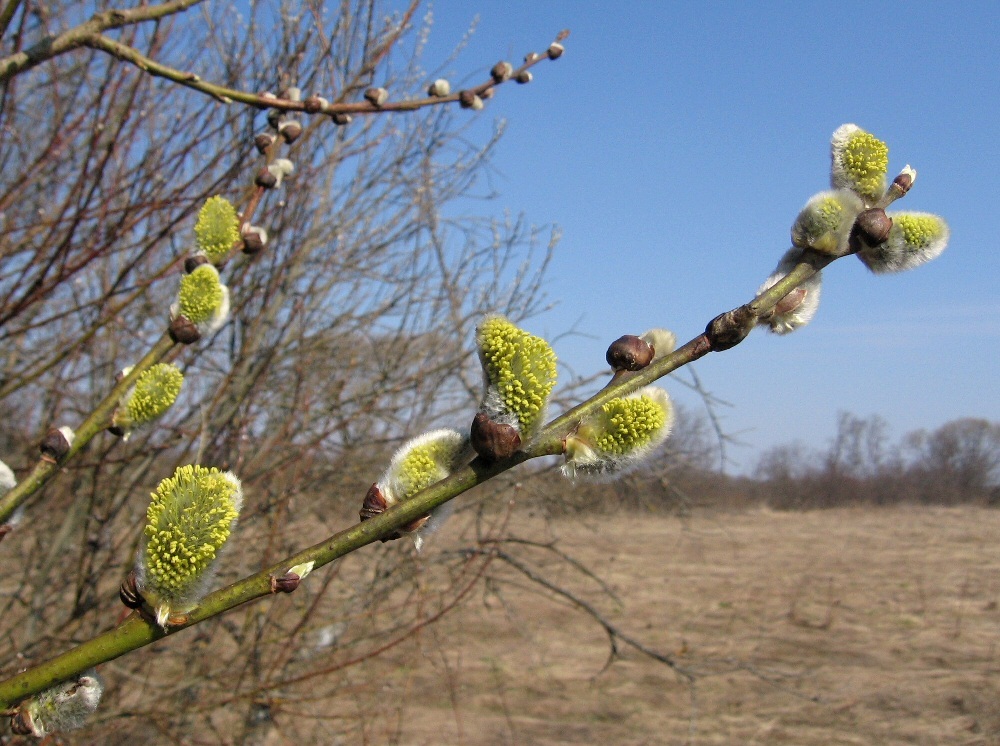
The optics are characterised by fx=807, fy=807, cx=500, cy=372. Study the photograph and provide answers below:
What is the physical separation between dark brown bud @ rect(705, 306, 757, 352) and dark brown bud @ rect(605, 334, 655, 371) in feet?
0.18

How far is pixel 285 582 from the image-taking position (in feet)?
2.05

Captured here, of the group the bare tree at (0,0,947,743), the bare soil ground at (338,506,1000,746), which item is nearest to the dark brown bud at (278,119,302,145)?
the bare tree at (0,0,947,743)

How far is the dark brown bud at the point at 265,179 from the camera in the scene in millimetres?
1439

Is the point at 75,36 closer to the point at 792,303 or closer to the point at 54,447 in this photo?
the point at 54,447

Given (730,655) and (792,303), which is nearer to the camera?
(792,303)

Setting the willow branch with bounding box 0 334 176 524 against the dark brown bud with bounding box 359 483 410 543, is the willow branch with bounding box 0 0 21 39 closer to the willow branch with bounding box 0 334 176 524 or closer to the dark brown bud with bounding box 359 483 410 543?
the willow branch with bounding box 0 334 176 524

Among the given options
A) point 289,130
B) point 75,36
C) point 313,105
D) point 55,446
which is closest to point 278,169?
point 289,130

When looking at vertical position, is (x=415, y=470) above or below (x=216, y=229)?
below

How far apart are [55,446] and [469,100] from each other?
1.29m

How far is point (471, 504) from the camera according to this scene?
4242 mm

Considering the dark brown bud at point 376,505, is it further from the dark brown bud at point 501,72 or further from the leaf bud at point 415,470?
the dark brown bud at point 501,72

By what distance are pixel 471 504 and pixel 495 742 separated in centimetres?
301

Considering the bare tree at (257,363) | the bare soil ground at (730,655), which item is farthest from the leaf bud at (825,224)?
the bare soil ground at (730,655)

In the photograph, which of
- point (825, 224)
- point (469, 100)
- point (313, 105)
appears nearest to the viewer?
point (825, 224)
